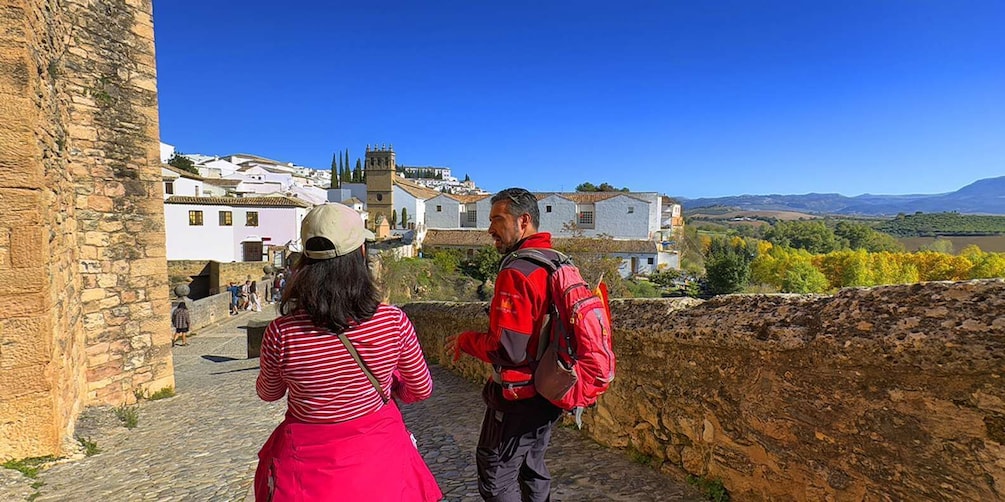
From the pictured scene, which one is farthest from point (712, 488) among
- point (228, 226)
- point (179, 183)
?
point (179, 183)

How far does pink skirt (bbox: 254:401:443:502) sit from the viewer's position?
1983 mm

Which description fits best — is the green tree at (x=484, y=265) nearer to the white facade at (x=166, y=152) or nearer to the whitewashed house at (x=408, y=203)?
the whitewashed house at (x=408, y=203)

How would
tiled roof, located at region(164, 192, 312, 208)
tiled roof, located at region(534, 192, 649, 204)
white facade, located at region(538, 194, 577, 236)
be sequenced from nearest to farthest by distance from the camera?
tiled roof, located at region(164, 192, 312, 208) → white facade, located at region(538, 194, 577, 236) → tiled roof, located at region(534, 192, 649, 204)

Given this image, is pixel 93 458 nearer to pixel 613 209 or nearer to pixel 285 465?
pixel 285 465

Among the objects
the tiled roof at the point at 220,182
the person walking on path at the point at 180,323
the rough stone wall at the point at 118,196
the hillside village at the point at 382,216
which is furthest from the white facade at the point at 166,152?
the rough stone wall at the point at 118,196

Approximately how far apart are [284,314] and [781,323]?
2.31 meters

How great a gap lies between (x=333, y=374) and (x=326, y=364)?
5 cm

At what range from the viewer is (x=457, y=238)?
54125 millimetres

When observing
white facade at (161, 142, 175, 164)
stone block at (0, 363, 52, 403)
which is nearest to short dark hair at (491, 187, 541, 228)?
stone block at (0, 363, 52, 403)

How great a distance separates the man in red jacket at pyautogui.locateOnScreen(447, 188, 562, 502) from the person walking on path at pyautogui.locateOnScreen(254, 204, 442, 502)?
1.64 feet

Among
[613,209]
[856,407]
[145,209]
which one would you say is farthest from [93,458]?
[613,209]

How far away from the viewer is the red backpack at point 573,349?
229 cm

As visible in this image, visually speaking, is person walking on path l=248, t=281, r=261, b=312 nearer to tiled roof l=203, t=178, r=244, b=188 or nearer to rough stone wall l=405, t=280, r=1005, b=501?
rough stone wall l=405, t=280, r=1005, b=501

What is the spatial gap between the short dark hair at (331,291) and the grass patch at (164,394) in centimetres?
634
